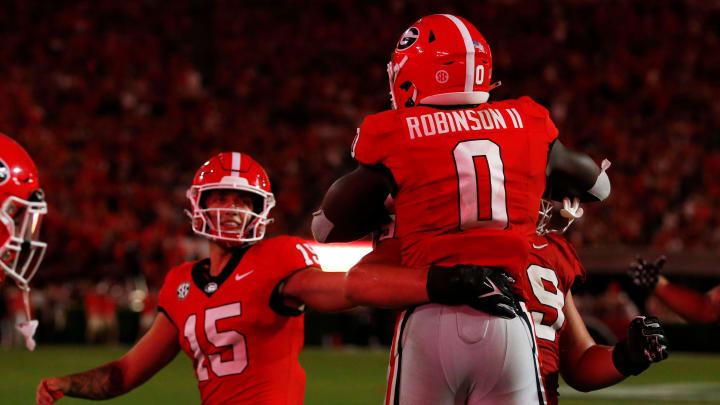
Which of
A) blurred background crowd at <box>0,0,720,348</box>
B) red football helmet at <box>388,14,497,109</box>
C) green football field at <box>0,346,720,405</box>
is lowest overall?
green football field at <box>0,346,720,405</box>

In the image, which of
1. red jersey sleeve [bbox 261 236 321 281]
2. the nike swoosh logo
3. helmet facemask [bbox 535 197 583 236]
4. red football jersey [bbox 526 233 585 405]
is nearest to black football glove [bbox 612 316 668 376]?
red football jersey [bbox 526 233 585 405]

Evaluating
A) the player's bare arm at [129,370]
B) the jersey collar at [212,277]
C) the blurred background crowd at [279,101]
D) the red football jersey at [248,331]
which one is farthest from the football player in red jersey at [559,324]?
the blurred background crowd at [279,101]

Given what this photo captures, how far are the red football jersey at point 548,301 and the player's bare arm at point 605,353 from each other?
3.8 inches

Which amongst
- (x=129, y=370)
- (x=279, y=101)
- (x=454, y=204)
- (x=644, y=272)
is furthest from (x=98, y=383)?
(x=279, y=101)

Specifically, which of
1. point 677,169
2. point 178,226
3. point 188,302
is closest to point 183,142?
point 178,226

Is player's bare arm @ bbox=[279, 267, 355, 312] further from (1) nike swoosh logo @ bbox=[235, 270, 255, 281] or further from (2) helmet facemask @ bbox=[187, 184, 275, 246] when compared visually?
(2) helmet facemask @ bbox=[187, 184, 275, 246]

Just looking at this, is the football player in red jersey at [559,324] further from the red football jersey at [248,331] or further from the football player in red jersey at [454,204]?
the red football jersey at [248,331]

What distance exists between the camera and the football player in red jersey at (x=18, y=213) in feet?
10.3

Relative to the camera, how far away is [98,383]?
3.64 m

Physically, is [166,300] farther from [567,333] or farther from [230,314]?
[567,333]

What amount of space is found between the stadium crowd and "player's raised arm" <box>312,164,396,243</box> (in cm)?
1338

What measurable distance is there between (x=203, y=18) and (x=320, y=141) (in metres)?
4.39

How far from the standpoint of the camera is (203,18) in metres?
21.4

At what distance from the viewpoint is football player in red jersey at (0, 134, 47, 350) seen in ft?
10.3
